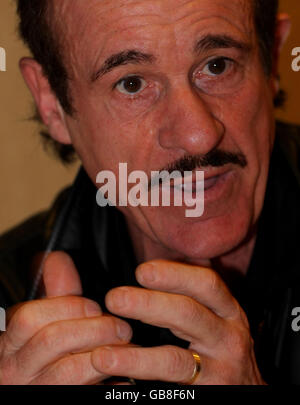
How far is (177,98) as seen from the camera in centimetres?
92

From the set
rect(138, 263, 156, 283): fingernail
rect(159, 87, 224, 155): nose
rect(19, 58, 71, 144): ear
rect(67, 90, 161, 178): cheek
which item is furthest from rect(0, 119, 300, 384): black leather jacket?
rect(138, 263, 156, 283): fingernail

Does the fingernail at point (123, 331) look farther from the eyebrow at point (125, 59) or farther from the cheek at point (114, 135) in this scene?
the eyebrow at point (125, 59)

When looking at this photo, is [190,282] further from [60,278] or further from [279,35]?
[279,35]

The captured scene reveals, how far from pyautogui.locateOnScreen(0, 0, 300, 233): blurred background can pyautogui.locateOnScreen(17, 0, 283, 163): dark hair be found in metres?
0.25

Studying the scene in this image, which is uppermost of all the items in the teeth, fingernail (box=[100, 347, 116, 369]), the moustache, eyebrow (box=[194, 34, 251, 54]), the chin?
eyebrow (box=[194, 34, 251, 54])

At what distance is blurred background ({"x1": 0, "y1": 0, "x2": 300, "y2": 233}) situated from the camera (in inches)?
57.2

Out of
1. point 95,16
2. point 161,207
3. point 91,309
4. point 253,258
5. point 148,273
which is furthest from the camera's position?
point 253,258

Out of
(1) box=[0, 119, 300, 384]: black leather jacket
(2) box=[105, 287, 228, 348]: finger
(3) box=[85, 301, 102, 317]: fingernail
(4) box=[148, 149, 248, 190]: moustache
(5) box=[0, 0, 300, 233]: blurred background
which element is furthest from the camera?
(5) box=[0, 0, 300, 233]: blurred background

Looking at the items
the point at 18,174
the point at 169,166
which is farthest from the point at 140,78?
the point at 18,174

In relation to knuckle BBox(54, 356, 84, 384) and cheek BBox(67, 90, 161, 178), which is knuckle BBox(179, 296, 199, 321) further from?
cheek BBox(67, 90, 161, 178)

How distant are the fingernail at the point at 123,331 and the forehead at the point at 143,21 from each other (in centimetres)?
43

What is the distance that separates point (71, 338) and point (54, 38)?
1.89ft

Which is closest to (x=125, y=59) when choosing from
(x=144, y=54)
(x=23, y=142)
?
(x=144, y=54)

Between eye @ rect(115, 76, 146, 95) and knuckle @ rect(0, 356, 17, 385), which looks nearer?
knuckle @ rect(0, 356, 17, 385)
